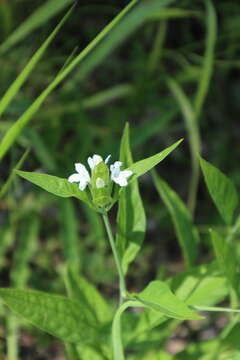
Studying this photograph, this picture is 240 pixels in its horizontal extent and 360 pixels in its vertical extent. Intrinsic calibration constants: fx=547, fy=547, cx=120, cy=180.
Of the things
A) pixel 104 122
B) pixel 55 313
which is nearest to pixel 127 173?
pixel 55 313

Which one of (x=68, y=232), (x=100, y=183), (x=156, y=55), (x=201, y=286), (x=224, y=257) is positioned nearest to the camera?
(x=100, y=183)

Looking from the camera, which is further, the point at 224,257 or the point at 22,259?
the point at 22,259

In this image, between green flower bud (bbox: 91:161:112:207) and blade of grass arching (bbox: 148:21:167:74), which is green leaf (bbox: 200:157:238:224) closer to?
green flower bud (bbox: 91:161:112:207)

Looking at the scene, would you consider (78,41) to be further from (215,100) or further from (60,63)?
(215,100)

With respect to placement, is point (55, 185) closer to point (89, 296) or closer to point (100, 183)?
point (100, 183)

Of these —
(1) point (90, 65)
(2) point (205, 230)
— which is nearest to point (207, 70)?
(1) point (90, 65)

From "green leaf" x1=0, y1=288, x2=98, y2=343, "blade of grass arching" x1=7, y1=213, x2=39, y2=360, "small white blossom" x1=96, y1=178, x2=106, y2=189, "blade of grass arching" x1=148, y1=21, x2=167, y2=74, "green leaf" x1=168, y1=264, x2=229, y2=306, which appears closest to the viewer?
"small white blossom" x1=96, y1=178, x2=106, y2=189

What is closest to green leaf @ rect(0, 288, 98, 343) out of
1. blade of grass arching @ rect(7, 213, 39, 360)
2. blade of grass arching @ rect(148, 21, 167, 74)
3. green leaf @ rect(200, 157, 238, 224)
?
green leaf @ rect(200, 157, 238, 224)

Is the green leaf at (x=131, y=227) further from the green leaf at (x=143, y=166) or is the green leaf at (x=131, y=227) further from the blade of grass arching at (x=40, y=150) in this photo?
the blade of grass arching at (x=40, y=150)
